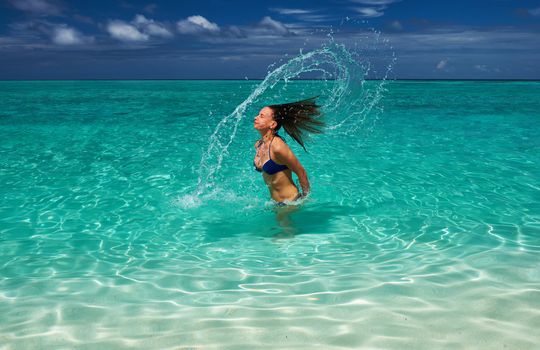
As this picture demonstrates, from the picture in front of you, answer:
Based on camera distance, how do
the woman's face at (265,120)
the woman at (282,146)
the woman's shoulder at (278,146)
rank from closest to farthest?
the woman's shoulder at (278,146) → the woman at (282,146) → the woman's face at (265,120)

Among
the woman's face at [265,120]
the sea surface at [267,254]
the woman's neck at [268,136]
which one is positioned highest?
the woman's face at [265,120]

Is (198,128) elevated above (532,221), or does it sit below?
above

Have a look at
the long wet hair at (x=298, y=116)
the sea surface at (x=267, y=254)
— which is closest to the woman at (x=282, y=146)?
the long wet hair at (x=298, y=116)

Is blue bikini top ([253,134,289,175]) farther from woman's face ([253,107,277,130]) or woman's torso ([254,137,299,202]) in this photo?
woman's face ([253,107,277,130])

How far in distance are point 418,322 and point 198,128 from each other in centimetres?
1524

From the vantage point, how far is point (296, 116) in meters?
5.90

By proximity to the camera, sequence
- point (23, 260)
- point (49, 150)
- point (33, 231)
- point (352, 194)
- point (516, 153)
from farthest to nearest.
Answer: point (49, 150) → point (516, 153) → point (352, 194) → point (33, 231) → point (23, 260)

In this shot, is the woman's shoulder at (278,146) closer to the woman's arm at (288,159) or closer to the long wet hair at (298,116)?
the woman's arm at (288,159)

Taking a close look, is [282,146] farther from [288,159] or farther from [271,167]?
[271,167]

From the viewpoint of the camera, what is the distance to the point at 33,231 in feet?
19.6

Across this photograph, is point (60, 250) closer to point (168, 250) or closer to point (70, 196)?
point (168, 250)

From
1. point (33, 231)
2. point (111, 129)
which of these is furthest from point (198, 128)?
point (33, 231)

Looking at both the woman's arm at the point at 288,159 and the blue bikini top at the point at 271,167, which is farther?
the blue bikini top at the point at 271,167

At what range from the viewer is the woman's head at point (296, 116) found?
576cm
